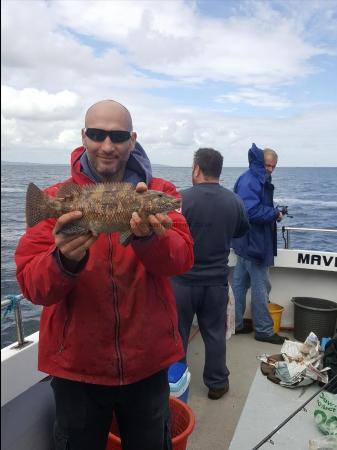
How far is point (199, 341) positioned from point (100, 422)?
3983mm

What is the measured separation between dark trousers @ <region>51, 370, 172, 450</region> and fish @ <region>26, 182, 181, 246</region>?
85 cm

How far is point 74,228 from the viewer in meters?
2.03

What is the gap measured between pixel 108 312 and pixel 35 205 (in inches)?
26.3

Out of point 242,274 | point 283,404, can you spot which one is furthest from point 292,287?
point 283,404

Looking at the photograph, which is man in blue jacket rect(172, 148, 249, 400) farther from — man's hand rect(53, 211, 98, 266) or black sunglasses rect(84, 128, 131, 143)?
man's hand rect(53, 211, 98, 266)

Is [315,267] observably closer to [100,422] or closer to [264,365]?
[264,365]

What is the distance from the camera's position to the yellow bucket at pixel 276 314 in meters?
6.67

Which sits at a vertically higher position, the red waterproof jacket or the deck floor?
the red waterproof jacket

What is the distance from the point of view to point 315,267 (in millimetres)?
6641

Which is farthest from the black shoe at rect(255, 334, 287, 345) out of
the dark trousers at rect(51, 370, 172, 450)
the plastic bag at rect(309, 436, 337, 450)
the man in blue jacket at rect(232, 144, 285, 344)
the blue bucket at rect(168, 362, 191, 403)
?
the dark trousers at rect(51, 370, 172, 450)

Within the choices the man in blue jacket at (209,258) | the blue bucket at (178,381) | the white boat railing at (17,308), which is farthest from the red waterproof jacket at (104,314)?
the man in blue jacket at (209,258)

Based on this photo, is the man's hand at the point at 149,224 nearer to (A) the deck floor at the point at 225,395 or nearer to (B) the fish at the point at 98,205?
(B) the fish at the point at 98,205

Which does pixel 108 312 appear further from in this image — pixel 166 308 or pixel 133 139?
pixel 133 139

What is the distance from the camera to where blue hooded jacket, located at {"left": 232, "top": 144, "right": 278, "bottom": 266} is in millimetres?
5871
